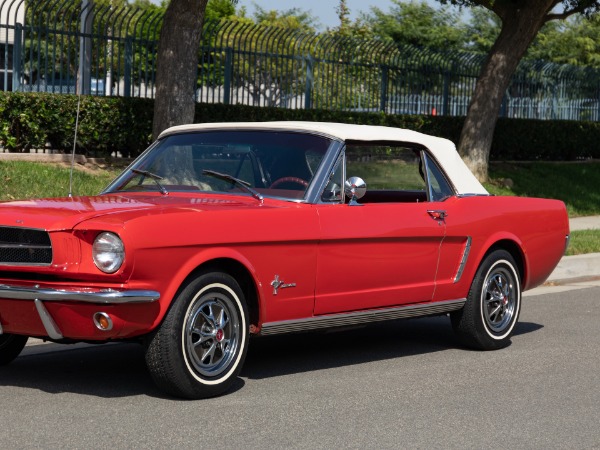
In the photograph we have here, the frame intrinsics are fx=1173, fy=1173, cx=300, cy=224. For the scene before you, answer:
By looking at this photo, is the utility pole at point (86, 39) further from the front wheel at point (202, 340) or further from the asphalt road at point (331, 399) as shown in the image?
the front wheel at point (202, 340)

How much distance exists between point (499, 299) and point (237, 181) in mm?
2482

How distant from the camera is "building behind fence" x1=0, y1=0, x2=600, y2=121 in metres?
18.0

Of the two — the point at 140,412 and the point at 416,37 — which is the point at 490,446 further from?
the point at 416,37

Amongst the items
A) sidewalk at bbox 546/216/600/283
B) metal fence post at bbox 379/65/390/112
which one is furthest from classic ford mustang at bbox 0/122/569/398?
metal fence post at bbox 379/65/390/112

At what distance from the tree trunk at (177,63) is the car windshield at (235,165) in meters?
9.09

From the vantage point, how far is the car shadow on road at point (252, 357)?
7.11 metres

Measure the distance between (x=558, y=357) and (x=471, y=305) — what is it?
73cm

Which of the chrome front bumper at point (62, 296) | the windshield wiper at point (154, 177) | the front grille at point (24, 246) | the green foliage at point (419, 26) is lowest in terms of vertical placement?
the chrome front bumper at point (62, 296)

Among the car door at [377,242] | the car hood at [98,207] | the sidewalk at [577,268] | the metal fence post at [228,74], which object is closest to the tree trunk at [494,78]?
the metal fence post at [228,74]

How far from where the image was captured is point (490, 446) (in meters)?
5.88

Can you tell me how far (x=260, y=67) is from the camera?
21.3 meters

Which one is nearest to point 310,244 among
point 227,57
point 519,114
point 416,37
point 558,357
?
point 558,357

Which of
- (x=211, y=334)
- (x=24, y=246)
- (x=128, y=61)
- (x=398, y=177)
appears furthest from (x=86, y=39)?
(x=211, y=334)

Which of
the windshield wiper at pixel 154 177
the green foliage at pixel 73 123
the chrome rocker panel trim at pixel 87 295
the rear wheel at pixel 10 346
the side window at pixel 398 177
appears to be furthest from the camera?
the green foliage at pixel 73 123
